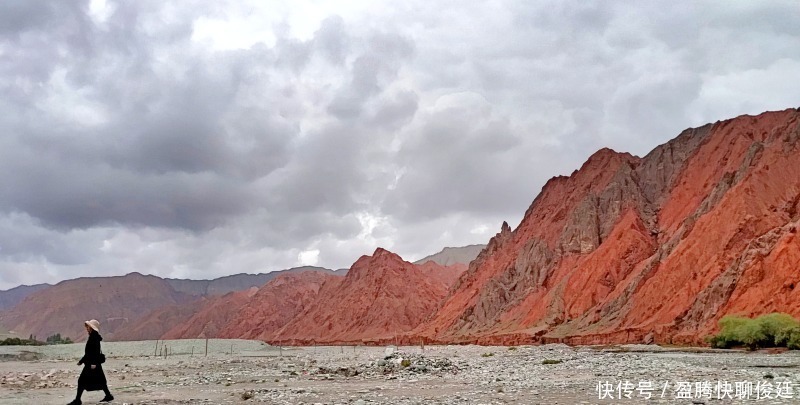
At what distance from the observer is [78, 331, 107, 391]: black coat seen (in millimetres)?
16406

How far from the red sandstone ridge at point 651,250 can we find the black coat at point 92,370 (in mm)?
60249

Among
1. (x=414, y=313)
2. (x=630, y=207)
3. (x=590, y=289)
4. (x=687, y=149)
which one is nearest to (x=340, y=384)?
(x=590, y=289)

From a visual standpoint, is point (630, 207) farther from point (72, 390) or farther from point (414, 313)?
point (72, 390)

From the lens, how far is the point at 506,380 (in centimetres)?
2123

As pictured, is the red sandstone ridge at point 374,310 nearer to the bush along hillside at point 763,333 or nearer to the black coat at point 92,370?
the bush along hillside at point 763,333

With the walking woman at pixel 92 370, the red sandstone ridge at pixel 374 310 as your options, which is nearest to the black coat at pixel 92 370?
the walking woman at pixel 92 370

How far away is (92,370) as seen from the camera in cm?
1652

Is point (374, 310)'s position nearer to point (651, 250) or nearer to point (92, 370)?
point (651, 250)

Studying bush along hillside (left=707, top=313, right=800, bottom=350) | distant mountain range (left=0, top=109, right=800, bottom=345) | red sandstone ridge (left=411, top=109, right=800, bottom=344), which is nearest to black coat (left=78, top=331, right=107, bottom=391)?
bush along hillside (left=707, top=313, right=800, bottom=350)

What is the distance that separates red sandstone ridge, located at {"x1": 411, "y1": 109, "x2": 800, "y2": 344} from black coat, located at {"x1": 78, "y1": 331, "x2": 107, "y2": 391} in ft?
198

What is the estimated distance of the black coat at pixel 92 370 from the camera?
53.8 feet

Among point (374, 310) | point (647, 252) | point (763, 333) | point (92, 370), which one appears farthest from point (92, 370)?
point (374, 310)

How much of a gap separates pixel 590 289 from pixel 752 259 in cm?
3498

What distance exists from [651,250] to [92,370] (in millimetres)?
102433
